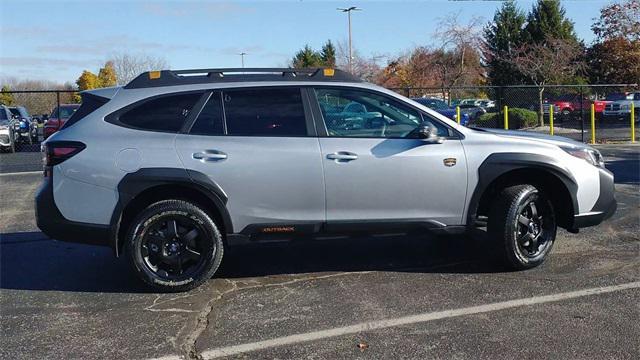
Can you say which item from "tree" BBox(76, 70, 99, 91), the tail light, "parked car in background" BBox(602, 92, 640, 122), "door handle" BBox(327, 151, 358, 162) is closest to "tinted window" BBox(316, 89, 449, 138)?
"door handle" BBox(327, 151, 358, 162)

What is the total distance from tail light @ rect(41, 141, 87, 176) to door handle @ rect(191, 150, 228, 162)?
895 mm

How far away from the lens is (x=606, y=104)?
30.0m

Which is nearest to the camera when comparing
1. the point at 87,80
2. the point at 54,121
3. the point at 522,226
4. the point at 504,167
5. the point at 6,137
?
the point at 504,167

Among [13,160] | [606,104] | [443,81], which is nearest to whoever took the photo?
[13,160]

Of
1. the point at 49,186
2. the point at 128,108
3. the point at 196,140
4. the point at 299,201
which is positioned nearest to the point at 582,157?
the point at 299,201

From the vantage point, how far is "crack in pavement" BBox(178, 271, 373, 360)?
157 inches

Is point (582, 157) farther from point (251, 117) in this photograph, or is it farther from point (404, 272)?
point (251, 117)

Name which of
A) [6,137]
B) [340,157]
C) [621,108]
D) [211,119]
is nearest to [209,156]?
[211,119]

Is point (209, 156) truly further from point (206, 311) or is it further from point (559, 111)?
point (559, 111)

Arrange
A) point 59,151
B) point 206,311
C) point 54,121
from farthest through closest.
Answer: point 54,121
point 59,151
point 206,311

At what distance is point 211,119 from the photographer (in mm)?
5184

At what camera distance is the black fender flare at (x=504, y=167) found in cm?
534

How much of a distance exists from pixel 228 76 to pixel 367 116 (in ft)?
4.20

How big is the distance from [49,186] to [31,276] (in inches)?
49.0
